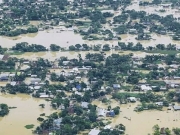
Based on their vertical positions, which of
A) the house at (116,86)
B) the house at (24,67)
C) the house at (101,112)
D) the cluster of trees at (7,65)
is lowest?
the house at (101,112)

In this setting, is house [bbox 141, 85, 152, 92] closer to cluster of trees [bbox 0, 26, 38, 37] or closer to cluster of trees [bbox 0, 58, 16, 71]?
cluster of trees [bbox 0, 58, 16, 71]

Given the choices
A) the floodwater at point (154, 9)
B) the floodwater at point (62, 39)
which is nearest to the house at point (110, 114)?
the floodwater at point (62, 39)

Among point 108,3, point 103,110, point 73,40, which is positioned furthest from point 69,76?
point 108,3

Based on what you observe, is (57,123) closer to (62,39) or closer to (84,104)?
(84,104)

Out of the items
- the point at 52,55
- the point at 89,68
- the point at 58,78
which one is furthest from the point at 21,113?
the point at 52,55

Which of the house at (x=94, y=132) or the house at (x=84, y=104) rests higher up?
the house at (x=84, y=104)

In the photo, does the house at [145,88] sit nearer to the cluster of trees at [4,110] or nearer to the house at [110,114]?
the house at [110,114]
